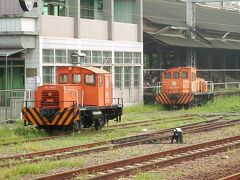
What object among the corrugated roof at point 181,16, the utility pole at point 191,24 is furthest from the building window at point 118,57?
the utility pole at point 191,24

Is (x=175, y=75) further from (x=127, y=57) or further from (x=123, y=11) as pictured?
(x=123, y=11)

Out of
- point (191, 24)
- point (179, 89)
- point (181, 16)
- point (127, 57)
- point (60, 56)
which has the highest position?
point (181, 16)

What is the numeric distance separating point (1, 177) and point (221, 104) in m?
28.9

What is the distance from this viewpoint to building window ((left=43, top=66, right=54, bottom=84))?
30375mm

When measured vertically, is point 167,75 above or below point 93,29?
below

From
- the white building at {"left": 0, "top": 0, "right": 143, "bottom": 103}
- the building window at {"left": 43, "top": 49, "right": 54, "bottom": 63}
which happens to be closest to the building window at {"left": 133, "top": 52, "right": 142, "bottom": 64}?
the white building at {"left": 0, "top": 0, "right": 143, "bottom": 103}

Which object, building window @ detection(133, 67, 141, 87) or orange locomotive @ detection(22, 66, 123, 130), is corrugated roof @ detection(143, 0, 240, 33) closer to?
building window @ detection(133, 67, 141, 87)

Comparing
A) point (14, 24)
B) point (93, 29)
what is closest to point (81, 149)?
point (14, 24)

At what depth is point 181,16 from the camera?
5219cm

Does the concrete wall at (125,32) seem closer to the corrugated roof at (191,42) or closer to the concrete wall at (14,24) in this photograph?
the corrugated roof at (191,42)

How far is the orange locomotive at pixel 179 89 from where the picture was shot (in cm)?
3775

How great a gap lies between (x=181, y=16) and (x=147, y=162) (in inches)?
1523

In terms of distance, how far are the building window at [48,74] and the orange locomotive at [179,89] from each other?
371 inches

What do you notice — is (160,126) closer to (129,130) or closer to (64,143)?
(129,130)
